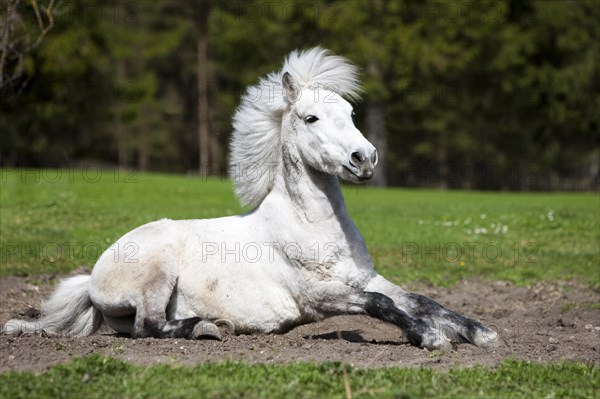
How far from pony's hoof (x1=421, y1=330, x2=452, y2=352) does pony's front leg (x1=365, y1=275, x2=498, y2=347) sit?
0.18m

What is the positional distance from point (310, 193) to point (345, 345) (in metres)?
1.55

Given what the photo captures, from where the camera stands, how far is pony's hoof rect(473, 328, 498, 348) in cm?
740

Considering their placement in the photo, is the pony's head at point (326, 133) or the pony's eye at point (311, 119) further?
the pony's eye at point (311, 119)

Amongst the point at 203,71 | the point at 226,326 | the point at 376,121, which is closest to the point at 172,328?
the point at 226,326

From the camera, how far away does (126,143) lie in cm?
5462

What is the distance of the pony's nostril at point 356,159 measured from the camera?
285 inches

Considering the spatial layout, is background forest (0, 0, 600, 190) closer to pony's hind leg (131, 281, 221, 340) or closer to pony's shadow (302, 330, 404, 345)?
pony's hind leg (131, 281, 221, 340)

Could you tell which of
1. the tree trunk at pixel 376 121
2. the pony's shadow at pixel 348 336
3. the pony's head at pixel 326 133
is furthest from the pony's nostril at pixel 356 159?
the tree trunk at pixel 376 121

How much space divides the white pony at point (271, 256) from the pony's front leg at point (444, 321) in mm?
10

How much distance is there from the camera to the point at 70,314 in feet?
27.9

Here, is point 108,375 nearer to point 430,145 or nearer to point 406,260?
point 406,260

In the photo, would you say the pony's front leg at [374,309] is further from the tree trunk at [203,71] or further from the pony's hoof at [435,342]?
the tree trunk at [203,71]

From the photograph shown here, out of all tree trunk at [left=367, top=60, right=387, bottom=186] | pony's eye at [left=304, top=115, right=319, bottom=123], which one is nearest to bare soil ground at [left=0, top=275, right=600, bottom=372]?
pony's eye at [left=304, top=115, right=319, bottom=123]

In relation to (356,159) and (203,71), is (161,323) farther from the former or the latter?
(203,71)
